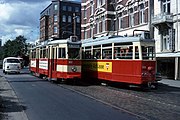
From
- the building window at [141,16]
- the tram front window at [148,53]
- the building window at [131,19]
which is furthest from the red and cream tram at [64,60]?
the building window at [131,19]

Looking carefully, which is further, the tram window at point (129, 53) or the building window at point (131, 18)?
the building window at point (131, 18)

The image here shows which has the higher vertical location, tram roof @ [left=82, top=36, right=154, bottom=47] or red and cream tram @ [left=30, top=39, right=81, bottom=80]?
tram roof @ [left=82, top=36, right=154, bottom=47]

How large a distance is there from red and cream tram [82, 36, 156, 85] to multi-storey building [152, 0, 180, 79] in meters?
13.8

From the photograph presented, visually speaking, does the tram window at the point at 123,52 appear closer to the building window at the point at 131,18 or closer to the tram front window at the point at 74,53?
the tram front window at the point at 74,53

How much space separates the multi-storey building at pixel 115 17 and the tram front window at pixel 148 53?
1984 centimetres

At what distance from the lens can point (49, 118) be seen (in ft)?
34.4

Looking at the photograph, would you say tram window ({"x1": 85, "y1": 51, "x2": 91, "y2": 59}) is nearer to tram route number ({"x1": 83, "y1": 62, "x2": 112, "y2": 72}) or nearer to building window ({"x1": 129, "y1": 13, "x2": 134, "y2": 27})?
tram route number ({"x1": 83, "y1": 62, "x2": 112, "y2": 72})

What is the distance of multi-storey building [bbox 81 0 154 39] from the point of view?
42156mm

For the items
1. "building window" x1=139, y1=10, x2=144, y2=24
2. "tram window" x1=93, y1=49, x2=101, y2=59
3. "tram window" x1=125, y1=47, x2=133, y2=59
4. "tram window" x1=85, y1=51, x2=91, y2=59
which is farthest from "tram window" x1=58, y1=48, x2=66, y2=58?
"building window" x1=139, y1=10, x2=144, y2=24

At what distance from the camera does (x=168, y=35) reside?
1473 inches

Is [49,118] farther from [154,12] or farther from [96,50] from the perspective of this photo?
[154,12]

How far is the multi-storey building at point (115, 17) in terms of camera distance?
4216 cm

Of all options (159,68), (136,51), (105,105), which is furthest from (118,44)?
(159,68)

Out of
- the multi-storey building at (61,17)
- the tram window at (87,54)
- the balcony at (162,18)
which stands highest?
the multi-storey building at (61,17)
